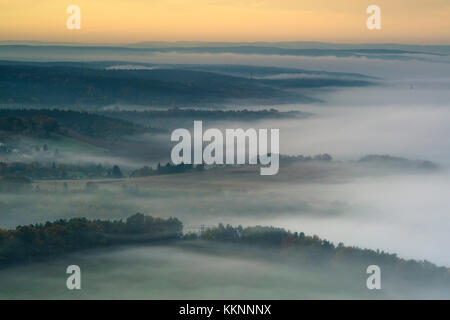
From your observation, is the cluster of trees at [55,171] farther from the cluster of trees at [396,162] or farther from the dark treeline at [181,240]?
the cluster of trees at [396,162]

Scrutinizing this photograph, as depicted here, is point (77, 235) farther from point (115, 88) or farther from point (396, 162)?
point (396, 162)

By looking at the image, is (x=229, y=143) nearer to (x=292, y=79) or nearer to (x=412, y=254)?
(x=292, y=79)

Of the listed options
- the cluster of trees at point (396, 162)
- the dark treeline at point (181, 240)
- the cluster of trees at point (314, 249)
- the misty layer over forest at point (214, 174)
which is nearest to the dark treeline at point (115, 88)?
the misty layer over forest at point (214, 174)

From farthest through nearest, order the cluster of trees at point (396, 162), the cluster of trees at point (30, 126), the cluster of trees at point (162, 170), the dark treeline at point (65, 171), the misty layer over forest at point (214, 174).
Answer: the cluster of trees at point (396, 162) < the cluster of trees at point (30, 126) < the cluster of trees at point (162, 170) < the dark treeline at point (65, 171) < the misty layer over forest at point (214, 174)

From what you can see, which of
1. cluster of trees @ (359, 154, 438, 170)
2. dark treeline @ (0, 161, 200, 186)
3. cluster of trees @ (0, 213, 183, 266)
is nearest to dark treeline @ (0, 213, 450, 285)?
cluster of trees @ (0, 213, 183, 266)

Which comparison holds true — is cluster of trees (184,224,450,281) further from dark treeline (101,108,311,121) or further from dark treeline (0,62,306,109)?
dark treeline (101,108,311,121)

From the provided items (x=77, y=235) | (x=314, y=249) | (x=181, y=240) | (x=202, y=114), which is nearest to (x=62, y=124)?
(x=202, y=114)
